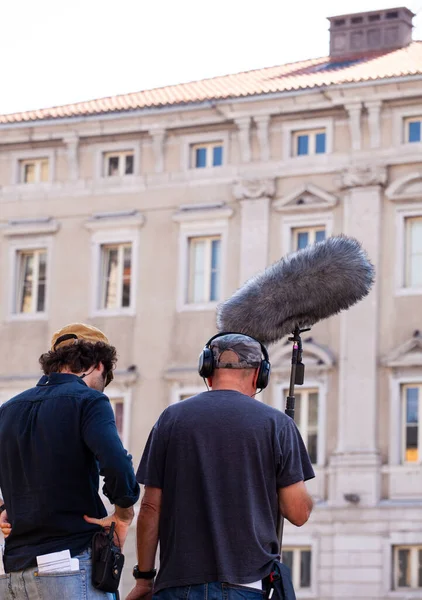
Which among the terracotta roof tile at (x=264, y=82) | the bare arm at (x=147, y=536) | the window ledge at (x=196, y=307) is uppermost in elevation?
the terracotta roof tile at (x=264, y=82)

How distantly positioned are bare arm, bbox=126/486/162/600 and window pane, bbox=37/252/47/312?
79.7 ft

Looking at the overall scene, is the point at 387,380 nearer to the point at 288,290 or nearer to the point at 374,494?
the point at 374,494

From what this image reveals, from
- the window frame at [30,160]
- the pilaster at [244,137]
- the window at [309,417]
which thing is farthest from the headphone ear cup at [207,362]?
the window frame at [30,160]

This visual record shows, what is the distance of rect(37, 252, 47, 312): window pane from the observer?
2969 centimetres

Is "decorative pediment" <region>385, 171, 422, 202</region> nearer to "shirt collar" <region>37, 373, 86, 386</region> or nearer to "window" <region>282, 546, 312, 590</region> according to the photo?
"window" <region>282, 546, 312, 590</region>

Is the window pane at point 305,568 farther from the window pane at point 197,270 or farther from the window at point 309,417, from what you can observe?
the window pane at point 197,270

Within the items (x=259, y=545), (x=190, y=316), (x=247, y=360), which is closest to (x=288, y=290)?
(x=247, y=360)

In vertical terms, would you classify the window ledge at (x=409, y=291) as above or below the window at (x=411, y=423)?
above

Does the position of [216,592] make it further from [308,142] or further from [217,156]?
[217,156]

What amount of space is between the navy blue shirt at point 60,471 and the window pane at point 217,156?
23.6 metres

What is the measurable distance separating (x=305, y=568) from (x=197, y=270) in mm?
5972

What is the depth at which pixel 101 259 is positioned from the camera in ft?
96.2

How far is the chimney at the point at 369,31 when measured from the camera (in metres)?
30.9

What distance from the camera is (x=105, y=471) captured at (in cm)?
523
